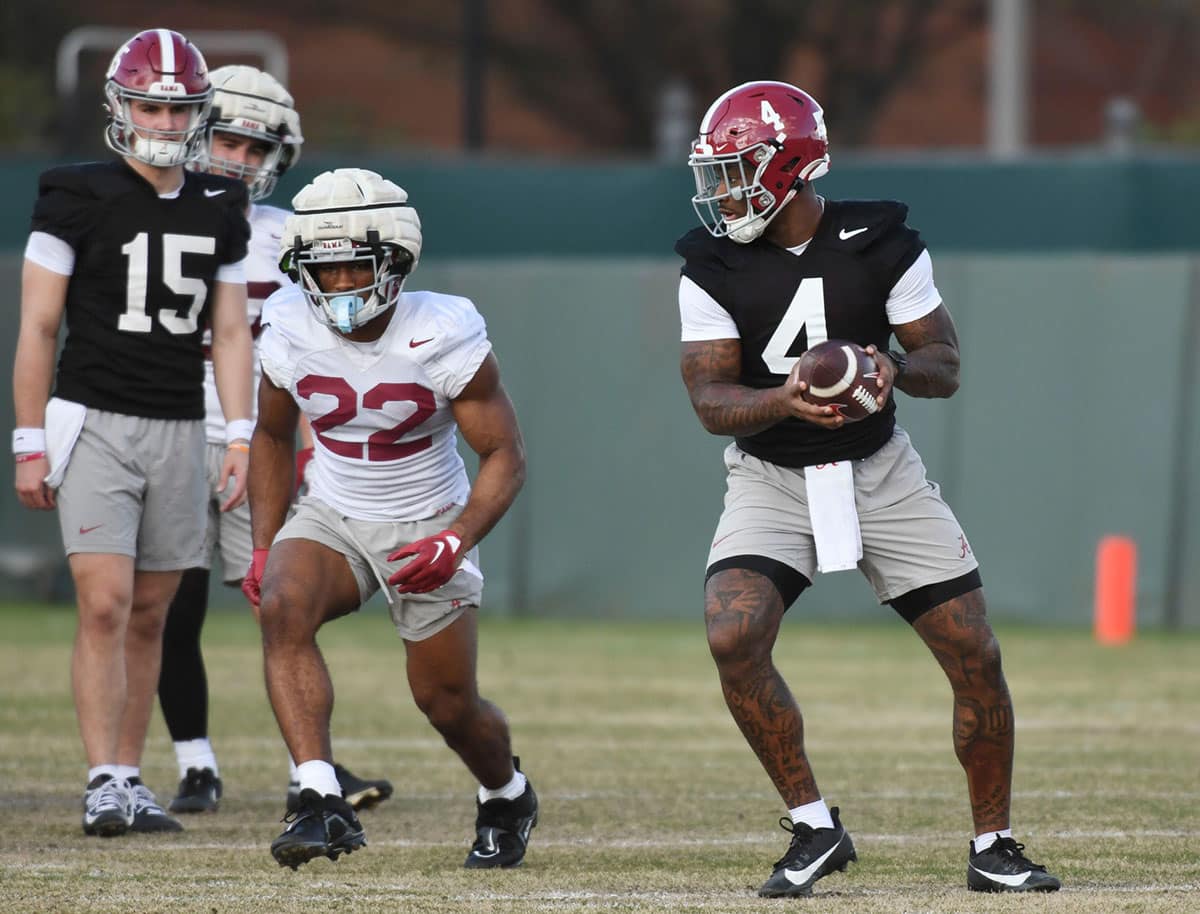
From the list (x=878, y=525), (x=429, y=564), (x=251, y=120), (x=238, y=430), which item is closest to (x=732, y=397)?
(x=878, y=525)

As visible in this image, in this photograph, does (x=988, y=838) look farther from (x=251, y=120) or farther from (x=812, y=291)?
(x=251, y=120)

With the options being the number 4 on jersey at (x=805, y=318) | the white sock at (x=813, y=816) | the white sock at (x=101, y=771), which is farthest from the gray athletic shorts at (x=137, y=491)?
the white sock at (x=813, y=816)

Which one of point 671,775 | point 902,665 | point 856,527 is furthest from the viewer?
point 902,665

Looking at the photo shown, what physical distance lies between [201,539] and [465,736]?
4.65ft

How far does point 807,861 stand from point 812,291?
1.49 meters

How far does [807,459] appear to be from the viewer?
5.72 metres

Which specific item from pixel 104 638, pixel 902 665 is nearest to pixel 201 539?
pixel 104 638

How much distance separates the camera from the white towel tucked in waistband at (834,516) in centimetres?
559

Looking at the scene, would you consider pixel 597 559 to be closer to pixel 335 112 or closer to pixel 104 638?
pixel 104 638

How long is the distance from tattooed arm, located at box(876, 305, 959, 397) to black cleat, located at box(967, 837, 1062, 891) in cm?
119

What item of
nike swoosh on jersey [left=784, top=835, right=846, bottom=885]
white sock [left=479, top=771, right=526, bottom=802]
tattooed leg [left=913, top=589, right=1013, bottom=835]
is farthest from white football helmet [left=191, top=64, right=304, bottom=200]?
nike swoosh on jersey [left=784, top=835, right=846, bottom=885]

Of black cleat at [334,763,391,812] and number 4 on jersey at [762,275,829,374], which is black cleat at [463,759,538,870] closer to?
black cleat at [334,763,391,812]

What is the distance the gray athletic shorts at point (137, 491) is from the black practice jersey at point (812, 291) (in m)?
2.01

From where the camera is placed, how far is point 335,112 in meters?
24.8
